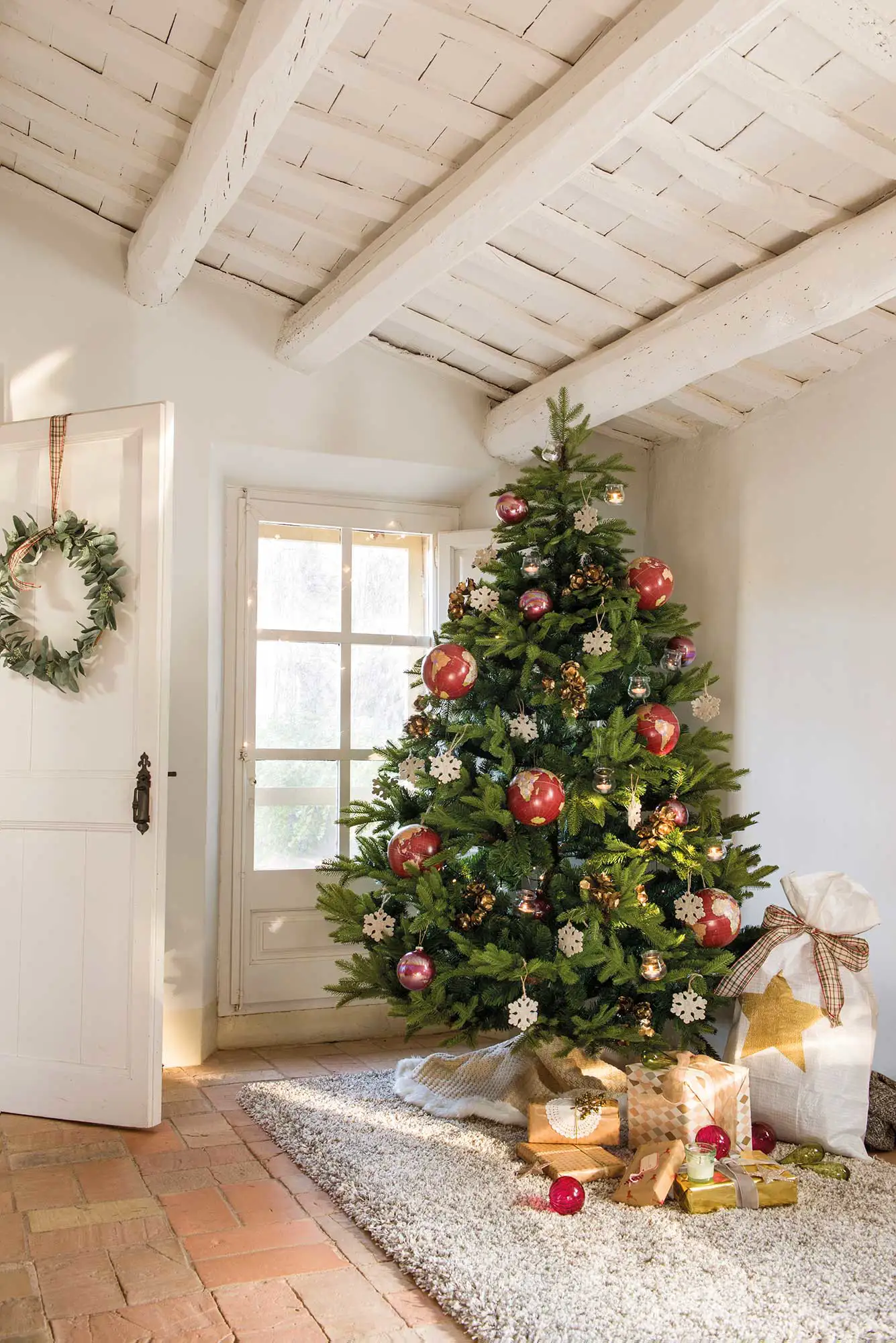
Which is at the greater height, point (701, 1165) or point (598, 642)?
point (598, 642)

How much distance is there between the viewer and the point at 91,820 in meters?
3.14

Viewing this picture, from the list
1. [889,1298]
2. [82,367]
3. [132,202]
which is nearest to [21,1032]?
[82,367]

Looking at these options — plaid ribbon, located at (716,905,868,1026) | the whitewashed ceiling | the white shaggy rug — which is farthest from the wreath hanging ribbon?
plaid ribbon, located at (716,905,868,1026)

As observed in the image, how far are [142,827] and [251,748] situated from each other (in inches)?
44.0

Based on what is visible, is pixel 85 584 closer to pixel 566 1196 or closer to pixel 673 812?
pixel 673 812

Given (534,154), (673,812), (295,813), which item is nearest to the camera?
(534,154)

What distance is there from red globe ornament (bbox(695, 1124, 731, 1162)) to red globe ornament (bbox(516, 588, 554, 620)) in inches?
57.7

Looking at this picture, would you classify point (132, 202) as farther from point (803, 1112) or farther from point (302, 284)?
point (803, 1112)

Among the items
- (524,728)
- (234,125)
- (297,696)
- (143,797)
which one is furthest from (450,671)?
(234,125)

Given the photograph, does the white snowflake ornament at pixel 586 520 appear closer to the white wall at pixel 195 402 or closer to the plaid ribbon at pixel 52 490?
the white wall at pixel 195 402

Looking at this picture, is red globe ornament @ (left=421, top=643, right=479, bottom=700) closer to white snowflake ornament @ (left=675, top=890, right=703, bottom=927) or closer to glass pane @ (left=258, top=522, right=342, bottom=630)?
white snowflake ornament @ (left=675, top=890, right=703, bottom=927)

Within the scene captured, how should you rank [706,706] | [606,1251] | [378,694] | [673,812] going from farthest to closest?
[378,694], [706,706], [673,812], [606,1251]

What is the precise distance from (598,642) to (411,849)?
80 centimetres

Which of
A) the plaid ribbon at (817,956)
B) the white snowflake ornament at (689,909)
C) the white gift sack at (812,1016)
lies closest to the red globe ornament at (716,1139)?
the white gift sack at (812,1016)
